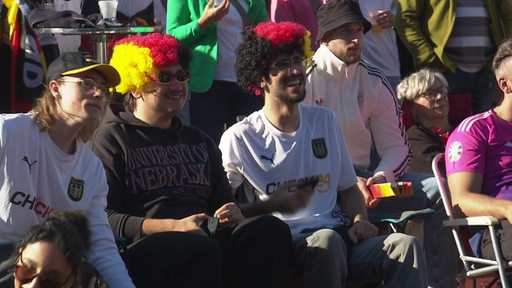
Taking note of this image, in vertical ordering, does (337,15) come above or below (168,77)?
above

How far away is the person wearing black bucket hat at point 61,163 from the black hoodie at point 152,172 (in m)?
0.35

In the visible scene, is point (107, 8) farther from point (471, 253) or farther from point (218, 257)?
point (471, 253)

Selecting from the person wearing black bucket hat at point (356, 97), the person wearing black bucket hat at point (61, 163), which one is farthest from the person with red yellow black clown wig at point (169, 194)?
the person wearing black bucket hat at point (356, 97)

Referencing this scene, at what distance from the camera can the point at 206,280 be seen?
533cm

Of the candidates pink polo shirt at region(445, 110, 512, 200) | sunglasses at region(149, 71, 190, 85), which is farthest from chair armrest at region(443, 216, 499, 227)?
sunglasses at region(149, 71, 190, 85)

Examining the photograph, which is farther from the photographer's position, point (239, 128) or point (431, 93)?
point (431, 93)

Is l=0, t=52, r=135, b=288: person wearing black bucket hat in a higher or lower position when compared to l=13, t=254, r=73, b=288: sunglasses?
higher

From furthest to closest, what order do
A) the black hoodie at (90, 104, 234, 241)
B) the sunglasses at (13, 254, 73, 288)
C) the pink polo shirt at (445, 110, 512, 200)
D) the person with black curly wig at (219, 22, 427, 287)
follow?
the pink polo shirt at (445, 110, 512, 200) < the person with black curly wig at (219, 22, 427, 287) < the black hoodie at (90, 104, 234, 241) < the sunglasses at (13, 254, 73, 288)

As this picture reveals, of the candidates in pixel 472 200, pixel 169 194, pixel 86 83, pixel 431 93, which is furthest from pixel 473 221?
pixel 86 83

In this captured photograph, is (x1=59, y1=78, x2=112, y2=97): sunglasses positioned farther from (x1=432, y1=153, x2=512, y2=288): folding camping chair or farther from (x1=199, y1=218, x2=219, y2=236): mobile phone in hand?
(x1=432, y1=153, x2=512, y2=288): folding camping chair

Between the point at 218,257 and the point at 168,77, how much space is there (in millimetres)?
1128

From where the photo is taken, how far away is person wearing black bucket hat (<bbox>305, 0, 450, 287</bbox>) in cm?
733

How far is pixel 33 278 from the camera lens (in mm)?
4320

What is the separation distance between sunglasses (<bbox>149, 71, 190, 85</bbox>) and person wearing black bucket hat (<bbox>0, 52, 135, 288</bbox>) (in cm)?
61
